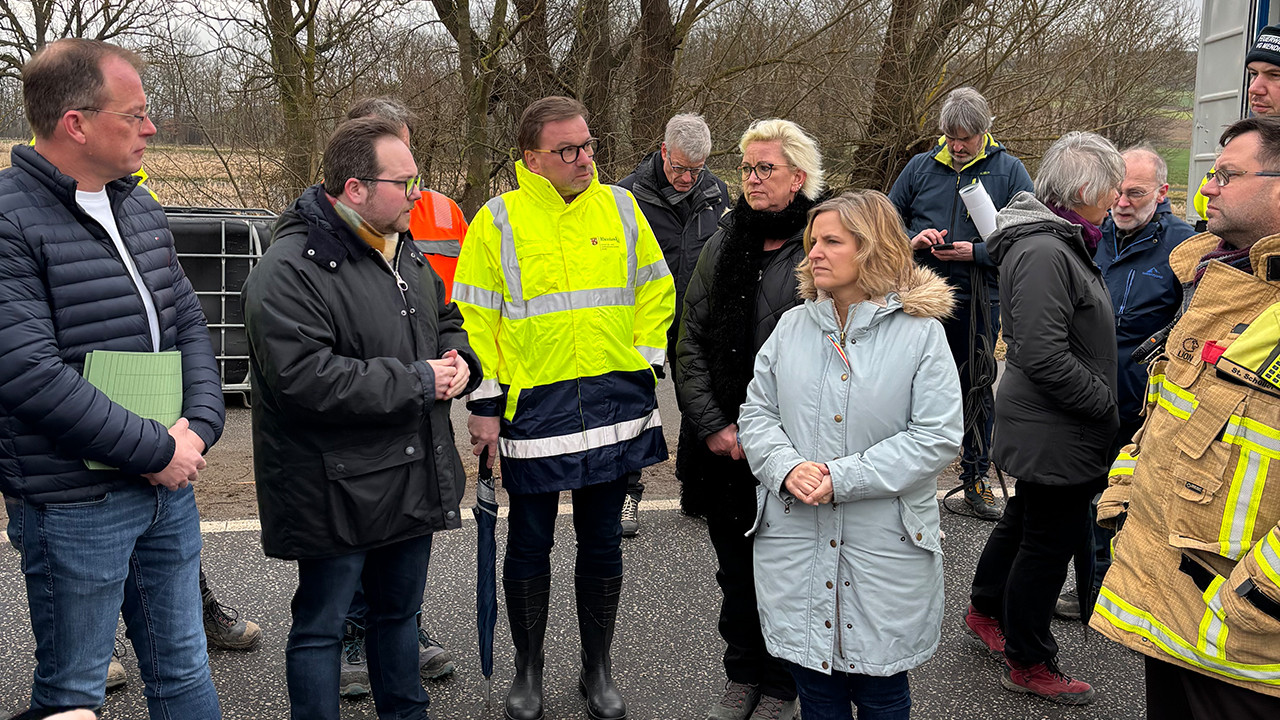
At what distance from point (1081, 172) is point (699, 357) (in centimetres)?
153

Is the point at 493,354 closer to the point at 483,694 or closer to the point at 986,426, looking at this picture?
the point at 483,694

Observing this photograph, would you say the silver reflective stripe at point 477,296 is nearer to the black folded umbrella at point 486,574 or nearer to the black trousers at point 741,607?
the black folded umbrella at point 486,574

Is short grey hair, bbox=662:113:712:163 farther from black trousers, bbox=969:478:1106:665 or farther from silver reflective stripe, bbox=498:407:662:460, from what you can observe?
black trousers, bbox=969:478:1106:665

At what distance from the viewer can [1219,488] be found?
7.25 ft

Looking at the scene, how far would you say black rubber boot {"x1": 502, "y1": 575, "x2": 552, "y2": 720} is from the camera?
347 cm

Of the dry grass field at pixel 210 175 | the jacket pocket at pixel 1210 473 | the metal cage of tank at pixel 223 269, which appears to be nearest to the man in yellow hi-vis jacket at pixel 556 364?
the jacket pocket at pixel 1210 473

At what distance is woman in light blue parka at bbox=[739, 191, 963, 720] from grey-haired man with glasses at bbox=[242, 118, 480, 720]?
3.21ft

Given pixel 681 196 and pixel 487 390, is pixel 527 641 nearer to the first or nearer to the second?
pixel 487 390

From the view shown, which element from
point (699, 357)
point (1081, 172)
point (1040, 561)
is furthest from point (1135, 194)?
point (699, 357)

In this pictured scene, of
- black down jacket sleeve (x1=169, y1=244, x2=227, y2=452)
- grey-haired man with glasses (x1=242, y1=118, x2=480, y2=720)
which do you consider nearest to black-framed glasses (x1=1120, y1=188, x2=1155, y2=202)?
grey-haired man with glasses (x1=242, y1=118, x2=480, y2=720)

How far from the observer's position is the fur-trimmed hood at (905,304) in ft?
9.34

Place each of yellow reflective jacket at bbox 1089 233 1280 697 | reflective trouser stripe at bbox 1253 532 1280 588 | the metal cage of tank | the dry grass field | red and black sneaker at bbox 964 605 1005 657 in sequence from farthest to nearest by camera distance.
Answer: the dry grass field < the metal cage of tank < red and black sneaker at bbox 964 605 1005 657 < yellow reflective jacket at bbox 1089 233 1280 697 < reflective trouser stripe at bbox 1253 532 1280 588

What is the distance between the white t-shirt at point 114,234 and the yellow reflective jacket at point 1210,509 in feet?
8.28

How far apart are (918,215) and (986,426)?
120 centimetres
